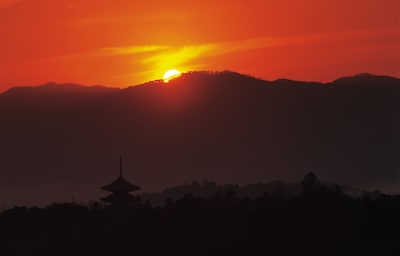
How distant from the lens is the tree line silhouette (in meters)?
54.8

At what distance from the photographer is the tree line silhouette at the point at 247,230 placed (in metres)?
54.8

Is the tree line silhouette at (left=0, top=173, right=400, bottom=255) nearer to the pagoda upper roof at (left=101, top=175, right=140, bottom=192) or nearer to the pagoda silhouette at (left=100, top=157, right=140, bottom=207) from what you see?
the pagoda silhouette at (left=100, top=157, right=140, bottom=207)

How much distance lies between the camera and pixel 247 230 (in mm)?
57156

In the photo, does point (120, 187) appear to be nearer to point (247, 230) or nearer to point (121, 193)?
point (121, 193)

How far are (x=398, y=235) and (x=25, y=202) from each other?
14307 centimetres

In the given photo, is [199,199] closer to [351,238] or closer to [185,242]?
[185,242]

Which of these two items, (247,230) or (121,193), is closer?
(247,230)

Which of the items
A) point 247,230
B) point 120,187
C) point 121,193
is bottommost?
point 247,230

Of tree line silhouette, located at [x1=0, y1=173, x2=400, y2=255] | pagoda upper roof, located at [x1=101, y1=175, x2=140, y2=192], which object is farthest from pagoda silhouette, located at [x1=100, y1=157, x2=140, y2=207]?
tree line silhouette, located at [x1=0, y1=173, x2=400, y2=255]

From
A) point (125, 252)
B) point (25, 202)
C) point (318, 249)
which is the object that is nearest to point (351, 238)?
point (318, 249)

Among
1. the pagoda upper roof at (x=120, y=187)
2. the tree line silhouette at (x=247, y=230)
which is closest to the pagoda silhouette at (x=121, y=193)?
the pagoda upper roof at (x=120, y=187)

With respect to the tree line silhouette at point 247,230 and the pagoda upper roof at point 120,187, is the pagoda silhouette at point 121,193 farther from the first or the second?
the tree line silhouette at point 247,230

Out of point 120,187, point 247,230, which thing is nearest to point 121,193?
point 120,187

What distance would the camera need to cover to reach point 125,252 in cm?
5853
